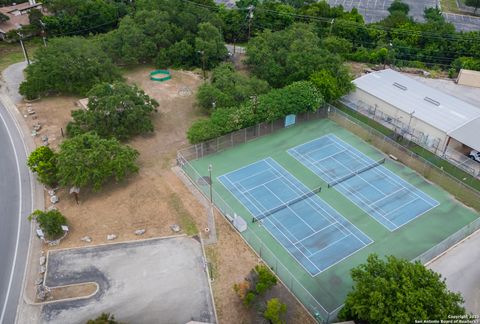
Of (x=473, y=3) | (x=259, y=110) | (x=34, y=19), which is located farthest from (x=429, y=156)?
(x=473, y=3)

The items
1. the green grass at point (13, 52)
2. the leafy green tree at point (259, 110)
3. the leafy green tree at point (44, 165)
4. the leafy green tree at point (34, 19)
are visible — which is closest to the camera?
the leafy green tree at point (44, 165)

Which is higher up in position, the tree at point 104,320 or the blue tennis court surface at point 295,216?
the tree at point 104,320

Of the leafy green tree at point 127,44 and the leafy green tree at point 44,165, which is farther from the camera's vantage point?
the leafy green tree at point 127,44

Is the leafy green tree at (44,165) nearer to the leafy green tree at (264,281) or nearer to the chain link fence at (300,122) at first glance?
the chain link fence at (300,122)

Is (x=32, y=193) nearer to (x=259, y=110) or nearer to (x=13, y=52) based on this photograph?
(x=259, y=110)

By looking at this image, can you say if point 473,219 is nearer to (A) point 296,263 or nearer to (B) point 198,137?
(A) point 296,263

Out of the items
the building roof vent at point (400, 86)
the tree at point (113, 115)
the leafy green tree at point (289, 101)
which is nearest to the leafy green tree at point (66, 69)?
the tree at point (113, 115)
